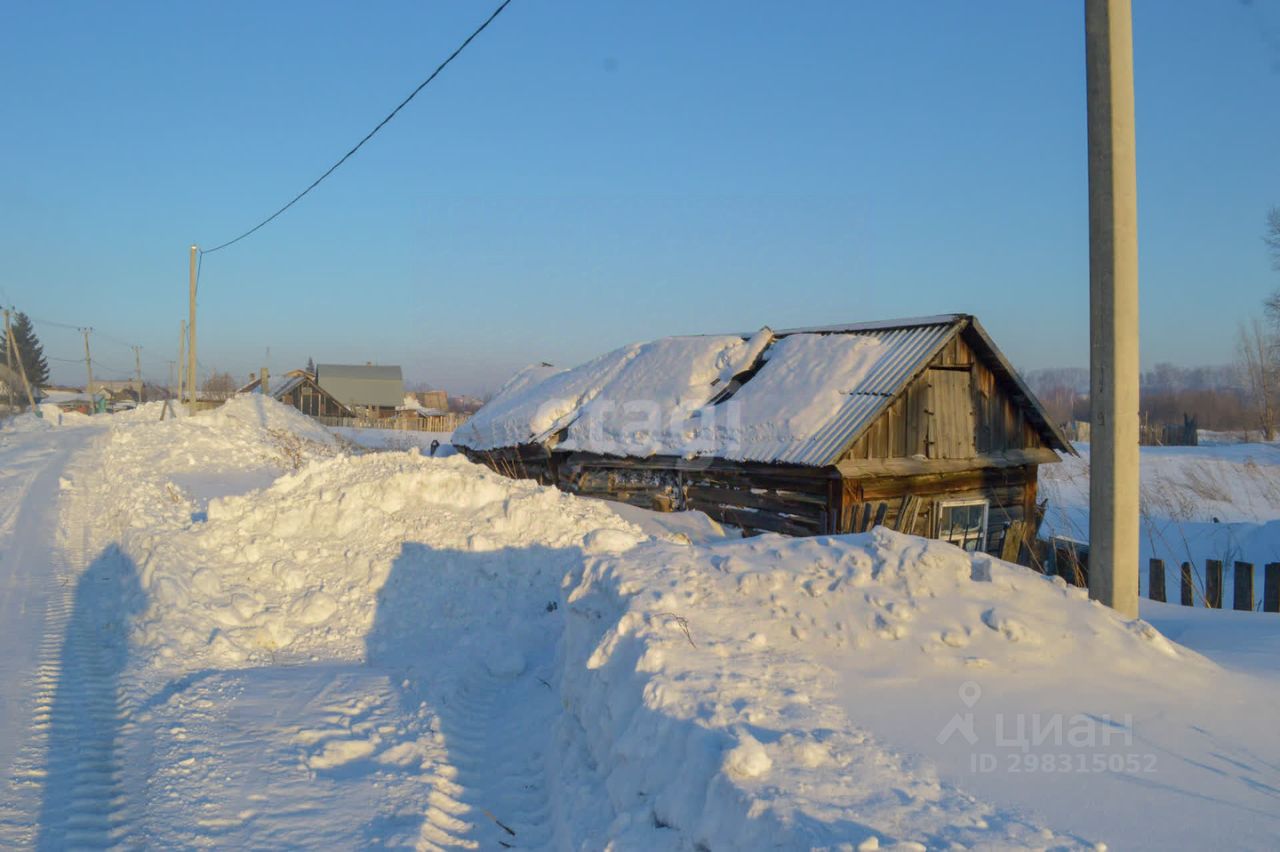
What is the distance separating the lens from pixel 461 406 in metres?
103

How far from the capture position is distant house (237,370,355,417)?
171 ft

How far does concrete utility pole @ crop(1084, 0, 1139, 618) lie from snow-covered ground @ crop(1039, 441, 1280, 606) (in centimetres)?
549

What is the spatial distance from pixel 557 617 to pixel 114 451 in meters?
18.5

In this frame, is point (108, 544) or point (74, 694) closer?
point (74, 694)

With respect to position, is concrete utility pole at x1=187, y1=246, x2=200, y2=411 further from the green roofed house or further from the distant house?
the green roofed house

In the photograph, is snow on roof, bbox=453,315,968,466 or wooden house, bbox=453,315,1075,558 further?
snow on roof, bbox=453,315,968,466

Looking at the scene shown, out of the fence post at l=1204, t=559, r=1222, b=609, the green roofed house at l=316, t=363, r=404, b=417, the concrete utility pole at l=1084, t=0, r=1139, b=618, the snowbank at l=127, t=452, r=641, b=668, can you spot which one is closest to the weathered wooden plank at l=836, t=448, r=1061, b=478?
the snowbank at l=127, t=452, r=641, b=668

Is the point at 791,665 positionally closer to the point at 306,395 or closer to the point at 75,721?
the point at 75,721

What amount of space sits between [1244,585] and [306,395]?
53.3m

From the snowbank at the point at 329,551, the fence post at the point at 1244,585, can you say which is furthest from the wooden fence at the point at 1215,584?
the snowbank at the point at 329,551

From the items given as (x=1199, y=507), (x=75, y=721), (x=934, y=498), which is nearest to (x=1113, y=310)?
(x=75, y=721)

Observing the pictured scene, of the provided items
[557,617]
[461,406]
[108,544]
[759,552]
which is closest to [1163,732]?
[759,552]

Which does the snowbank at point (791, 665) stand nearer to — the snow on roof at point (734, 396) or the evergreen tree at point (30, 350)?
the snow on roof at point (734, 396)

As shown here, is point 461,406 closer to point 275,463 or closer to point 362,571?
point 275,463
